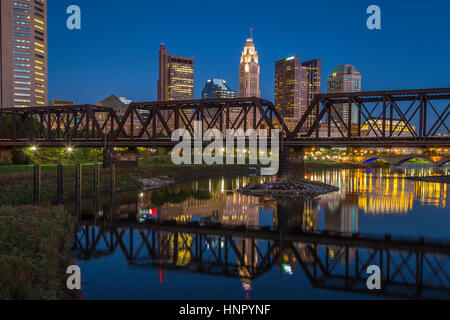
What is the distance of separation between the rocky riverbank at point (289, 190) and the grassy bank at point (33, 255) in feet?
97.8

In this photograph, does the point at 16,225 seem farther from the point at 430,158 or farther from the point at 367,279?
the point at 430,158

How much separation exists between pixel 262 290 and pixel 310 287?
2305mm

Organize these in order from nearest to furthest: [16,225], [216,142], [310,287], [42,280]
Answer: [42,280] → [310,287] → [16,225] → [216,142]

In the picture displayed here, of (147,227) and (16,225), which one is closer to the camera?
(16,225)

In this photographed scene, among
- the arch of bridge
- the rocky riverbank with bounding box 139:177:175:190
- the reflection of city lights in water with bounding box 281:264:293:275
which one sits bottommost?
the reflection of city lights in water with bounding box 281:264:293:275

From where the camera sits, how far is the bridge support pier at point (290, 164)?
57781 millimetres

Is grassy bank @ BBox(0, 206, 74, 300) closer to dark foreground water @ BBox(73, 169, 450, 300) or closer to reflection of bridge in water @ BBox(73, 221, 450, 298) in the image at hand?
dark foreground water @ BBox(73, 169, 450, 300)

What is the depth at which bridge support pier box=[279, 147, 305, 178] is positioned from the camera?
57.8 metres

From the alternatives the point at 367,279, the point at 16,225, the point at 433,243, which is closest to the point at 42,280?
the point at 16,225

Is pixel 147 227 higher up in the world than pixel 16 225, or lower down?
lower down

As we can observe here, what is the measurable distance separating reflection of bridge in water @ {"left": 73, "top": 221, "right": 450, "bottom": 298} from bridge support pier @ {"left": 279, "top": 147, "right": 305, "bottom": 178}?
95.5 feet

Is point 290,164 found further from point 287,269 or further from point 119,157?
point 287,269

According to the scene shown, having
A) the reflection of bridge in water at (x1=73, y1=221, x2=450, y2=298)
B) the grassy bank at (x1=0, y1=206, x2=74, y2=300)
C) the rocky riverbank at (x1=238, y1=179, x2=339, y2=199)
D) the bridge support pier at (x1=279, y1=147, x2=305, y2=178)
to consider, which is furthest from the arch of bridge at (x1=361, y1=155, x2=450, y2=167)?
the grassy bank at (x1=0, y1=206, x2=74, y2=300)
